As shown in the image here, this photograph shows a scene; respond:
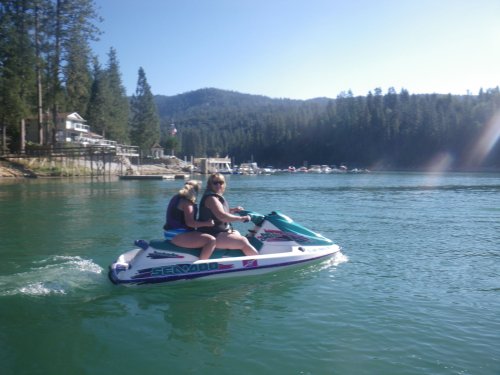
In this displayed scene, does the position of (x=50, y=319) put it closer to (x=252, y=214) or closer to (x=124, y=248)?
(x=252, y=214)

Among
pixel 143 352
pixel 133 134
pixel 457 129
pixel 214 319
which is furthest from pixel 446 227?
pixel 457 129

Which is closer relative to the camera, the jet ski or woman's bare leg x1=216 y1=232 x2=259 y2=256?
the jet ski

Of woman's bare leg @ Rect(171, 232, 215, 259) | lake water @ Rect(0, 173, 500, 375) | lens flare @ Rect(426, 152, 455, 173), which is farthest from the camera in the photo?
lens flare @ Rect(426, 152, 455, 173)

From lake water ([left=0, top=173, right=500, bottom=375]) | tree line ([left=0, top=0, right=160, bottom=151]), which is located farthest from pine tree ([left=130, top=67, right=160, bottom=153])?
lake water ([left=0, top=173, right=500, bottom=375])

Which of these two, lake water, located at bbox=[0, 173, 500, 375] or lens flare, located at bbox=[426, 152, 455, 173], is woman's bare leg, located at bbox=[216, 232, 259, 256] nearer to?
lake water, located at bbox=[0, 173, 500, 375]

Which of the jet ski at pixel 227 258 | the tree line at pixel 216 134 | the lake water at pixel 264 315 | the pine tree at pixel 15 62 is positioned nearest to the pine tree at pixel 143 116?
the tree line at pixel 216 134

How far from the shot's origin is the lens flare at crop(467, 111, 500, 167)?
12694cm

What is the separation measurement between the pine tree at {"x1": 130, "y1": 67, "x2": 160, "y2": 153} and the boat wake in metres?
77.9

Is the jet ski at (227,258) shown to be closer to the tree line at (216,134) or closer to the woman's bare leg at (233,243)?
the woman's bare leg at (233,243)

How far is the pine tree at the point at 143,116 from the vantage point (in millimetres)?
86312

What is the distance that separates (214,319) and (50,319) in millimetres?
2521

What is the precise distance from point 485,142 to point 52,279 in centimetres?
13878

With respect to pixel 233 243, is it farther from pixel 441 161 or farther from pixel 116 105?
pixel 441 161

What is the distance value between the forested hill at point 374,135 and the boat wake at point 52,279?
107430 mm
